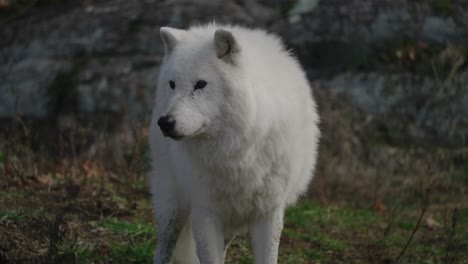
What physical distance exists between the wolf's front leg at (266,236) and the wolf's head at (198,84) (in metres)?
0.74

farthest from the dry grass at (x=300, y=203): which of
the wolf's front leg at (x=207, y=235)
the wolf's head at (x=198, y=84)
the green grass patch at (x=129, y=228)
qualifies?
the wolf's head at (x=198, y=84)

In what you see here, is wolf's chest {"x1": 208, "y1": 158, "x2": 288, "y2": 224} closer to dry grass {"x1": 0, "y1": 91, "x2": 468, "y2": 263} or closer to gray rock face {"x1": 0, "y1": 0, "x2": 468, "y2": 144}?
dry grass {"x1": 0, "y1": 91, "x2": 468, "y2": 263}

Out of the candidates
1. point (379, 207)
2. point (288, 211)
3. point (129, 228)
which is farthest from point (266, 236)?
point (379, 207)

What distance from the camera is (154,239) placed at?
218 inches

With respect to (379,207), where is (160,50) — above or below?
above

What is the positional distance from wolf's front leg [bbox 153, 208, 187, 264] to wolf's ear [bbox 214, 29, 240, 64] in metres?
1.24

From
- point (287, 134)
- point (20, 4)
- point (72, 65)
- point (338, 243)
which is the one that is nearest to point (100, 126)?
point (72, 65)

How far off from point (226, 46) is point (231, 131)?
51 centimetres

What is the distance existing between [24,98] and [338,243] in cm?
514

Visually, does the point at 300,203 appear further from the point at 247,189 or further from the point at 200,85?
the point at 200,85

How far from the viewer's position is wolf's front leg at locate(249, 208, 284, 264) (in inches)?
169

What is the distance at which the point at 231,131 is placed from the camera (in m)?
4.00

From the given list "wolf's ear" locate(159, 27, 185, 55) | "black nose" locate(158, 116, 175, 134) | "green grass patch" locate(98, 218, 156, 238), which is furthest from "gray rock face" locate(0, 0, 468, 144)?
"black nose" locate(158, 116, 175, 134)

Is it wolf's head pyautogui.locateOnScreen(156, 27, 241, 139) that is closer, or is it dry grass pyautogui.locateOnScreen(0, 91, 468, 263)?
wolf's head pyautogui.locateOnScreen(156, 27, 241, 139)
